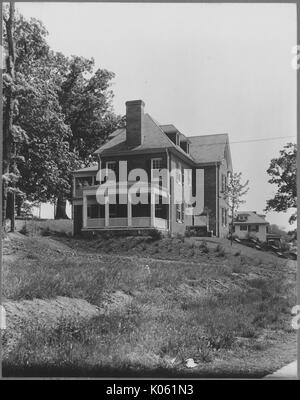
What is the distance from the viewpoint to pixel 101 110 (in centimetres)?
775

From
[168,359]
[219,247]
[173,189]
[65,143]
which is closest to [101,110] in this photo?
[65,143]

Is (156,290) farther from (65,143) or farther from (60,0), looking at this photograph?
(60,0)

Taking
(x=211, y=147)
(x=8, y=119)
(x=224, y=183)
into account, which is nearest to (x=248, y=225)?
(x=224, y=183)

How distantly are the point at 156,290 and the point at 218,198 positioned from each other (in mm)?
1659

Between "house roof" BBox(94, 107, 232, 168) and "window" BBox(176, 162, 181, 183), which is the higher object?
"house roof" BBox(94, 107, 232, 168)

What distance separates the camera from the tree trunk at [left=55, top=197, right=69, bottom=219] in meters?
7.62

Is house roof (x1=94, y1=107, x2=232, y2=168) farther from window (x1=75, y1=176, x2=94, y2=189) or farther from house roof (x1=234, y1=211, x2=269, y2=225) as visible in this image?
house roof (x1=234, y1=211, x2=269, y2=225)

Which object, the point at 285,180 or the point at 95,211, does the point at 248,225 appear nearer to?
the point at 285,180

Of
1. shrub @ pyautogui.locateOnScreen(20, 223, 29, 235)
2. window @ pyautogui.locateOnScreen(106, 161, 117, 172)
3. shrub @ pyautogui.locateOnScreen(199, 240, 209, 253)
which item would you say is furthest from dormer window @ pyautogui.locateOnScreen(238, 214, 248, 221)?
shrub @ pyautogui.locateOnScreen(20, 223, 29, 235)

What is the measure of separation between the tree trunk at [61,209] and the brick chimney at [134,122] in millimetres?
1284

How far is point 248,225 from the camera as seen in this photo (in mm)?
7887

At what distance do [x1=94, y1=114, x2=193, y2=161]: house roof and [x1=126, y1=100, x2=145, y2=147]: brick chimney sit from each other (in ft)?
0.20

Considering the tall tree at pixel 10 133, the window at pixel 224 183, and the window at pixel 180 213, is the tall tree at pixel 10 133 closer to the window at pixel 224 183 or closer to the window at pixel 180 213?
the window at pixel 180 213

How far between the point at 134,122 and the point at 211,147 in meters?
1.18
